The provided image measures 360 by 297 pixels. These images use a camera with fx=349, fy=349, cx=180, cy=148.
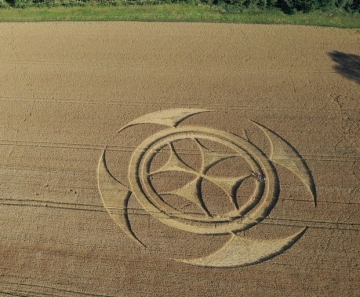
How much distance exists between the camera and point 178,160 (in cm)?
1537

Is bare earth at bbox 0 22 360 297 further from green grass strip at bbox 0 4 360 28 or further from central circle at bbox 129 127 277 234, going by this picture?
green grass strip at bbox 0 4 360 28

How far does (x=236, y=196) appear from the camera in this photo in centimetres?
1434

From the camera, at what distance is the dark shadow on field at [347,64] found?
59.1 feet

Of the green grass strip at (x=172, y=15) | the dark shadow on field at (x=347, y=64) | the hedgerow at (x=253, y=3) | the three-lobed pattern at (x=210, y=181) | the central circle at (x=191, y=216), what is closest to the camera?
the three-lobed pattern at (x=210, y=181)

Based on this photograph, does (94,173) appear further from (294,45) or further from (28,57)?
(294,45)

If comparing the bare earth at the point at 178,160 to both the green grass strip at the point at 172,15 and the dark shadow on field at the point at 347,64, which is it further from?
the green grass strip at the point at 172,15

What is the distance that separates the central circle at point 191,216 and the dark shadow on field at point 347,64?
22.8 feet

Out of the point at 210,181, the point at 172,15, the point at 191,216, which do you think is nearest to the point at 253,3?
the point at 172,15

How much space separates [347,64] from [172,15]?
398 inches

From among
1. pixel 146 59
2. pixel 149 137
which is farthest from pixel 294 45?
pixel 149 137

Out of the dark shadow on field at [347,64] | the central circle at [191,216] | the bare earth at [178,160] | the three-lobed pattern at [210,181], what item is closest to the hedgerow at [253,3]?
the bare earth at [178,160]

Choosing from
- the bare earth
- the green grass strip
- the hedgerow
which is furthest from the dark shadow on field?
the hedgerow

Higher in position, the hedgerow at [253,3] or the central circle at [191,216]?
the hedgerow at [253,3]

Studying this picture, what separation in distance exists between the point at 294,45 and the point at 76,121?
40.1 ft
